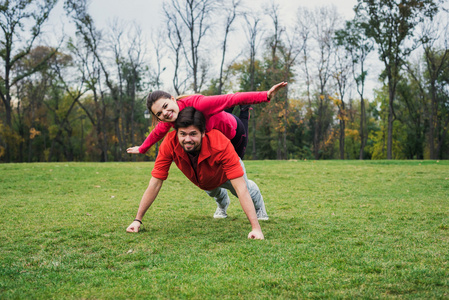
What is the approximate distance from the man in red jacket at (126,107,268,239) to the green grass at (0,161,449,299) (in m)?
0.41

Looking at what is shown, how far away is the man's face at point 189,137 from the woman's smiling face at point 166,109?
18cm

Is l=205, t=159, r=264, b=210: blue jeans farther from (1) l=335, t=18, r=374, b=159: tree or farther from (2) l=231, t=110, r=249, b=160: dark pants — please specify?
(1) l=335, t=18, r=374, b=159: tree

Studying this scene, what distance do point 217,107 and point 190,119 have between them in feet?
1.12

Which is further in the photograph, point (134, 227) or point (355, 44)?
point (355, 44)

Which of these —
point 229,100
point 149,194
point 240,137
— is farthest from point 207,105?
point 149,194

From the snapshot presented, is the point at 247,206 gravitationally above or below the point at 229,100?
below

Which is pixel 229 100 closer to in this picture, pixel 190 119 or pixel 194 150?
pixel 190 119

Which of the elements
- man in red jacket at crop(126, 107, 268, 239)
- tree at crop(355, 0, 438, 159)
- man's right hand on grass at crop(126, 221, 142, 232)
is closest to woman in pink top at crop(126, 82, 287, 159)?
man in red jacket at crop(126, 107, 268, 239)

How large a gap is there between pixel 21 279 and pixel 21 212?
11.0 feet

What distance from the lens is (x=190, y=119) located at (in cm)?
380

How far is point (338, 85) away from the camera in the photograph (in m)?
34.7

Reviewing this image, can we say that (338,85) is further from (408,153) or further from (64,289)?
(64,289)

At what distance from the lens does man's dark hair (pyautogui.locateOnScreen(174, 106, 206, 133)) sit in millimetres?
3807

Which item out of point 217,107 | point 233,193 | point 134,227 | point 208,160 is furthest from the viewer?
point 233,193
